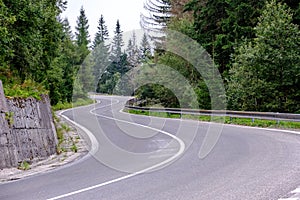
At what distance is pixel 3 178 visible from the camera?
7449mm

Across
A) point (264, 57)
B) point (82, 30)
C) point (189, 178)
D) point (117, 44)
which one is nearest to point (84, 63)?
point (82, 30)

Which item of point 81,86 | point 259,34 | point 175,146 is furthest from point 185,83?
point 81,86

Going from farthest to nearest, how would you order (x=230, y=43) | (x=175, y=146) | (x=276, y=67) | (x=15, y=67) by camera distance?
Answer: 1. (x=230, y=43)
2. (x=15, y=67)
3. (x=276, y=67)
4. (x=175, y=146)

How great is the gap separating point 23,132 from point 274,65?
14581 mm

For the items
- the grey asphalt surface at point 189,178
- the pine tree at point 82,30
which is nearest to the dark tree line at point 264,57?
the grey asphalt surface at point 189,178

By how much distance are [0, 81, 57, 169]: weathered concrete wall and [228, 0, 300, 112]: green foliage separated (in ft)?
41.5

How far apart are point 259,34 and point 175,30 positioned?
1444cm

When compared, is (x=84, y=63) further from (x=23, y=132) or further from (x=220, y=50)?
(x=23, y=132)

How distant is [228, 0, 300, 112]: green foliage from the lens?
765 inches

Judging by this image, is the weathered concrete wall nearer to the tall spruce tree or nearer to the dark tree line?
the dark tree line

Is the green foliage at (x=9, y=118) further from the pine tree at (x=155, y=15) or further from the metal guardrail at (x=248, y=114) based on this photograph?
the pine tree at (x=155, y=15)

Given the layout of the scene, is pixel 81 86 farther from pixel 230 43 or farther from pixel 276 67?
pixel 276 67

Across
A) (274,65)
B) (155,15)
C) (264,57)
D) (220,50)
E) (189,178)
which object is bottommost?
(189,178)

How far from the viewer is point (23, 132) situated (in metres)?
9.53
